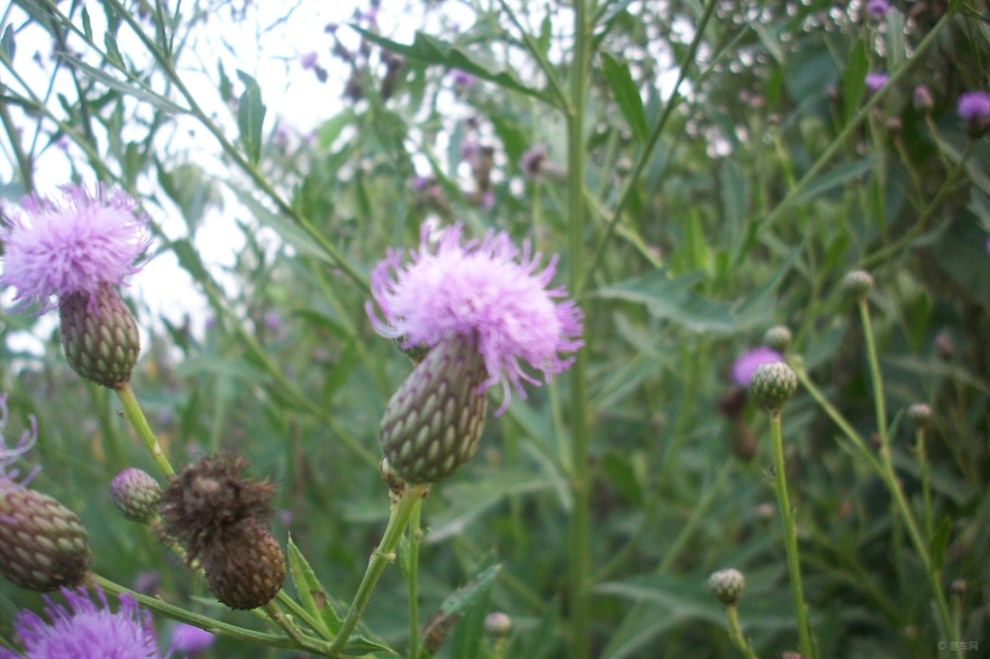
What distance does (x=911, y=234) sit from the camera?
1903mm

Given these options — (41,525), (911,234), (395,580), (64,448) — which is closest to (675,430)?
(911,234)

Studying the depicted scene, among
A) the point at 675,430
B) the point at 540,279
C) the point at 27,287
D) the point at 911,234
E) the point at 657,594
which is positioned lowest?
the point at 657,594

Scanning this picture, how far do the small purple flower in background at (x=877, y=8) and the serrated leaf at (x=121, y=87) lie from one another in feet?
5.06

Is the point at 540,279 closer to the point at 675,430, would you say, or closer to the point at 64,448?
the point at 675,430

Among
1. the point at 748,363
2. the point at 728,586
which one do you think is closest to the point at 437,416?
the point at 728,586

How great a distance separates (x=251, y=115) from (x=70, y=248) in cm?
51

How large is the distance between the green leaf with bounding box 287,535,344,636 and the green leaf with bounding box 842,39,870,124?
4.67 ft

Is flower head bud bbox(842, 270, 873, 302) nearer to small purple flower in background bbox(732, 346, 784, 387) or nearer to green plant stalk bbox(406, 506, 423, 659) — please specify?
small purple flower in background bbox(732, 346, 784, 387)

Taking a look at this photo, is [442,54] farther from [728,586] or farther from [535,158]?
[728,586]

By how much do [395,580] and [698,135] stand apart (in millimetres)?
2076

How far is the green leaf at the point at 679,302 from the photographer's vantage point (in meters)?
1.70

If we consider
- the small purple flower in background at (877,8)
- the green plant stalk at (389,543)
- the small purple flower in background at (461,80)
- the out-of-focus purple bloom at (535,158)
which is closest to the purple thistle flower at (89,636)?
the green plant stalk at (389,543)

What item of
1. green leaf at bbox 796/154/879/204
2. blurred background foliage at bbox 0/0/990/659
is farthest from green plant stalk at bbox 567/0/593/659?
green leaf at bbox 796/154/879/204

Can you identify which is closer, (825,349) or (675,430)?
(825,349)
